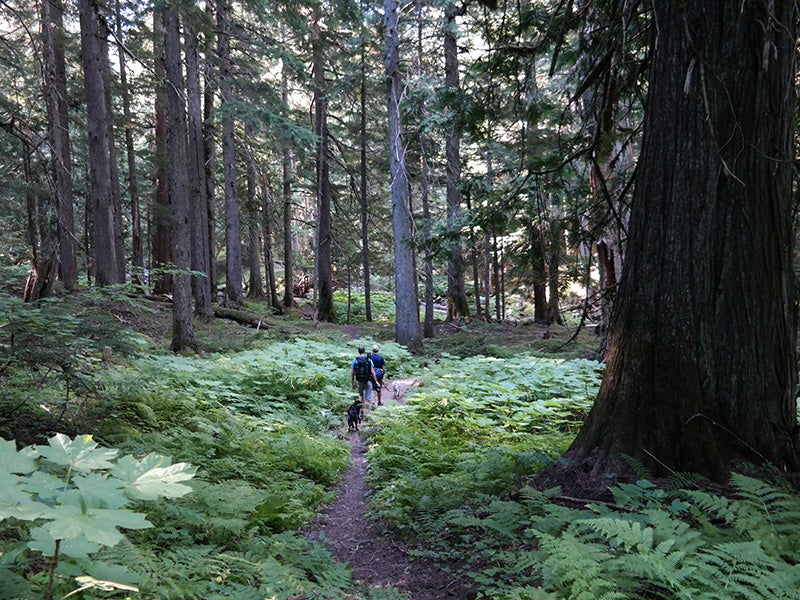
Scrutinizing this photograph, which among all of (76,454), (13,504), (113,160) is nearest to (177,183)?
(113,160)

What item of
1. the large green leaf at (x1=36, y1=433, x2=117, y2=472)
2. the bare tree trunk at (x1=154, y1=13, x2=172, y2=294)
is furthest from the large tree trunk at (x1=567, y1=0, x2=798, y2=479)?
the bare tree trunk at (x1=154, y1=13, x2=172, y2=294)

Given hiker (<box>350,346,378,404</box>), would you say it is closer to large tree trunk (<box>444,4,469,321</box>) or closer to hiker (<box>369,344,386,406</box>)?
hiker (<box>369,344,386,406</box>)

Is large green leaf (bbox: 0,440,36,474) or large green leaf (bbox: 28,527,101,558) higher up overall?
large green leaf (bbox: 0,440,36,474)

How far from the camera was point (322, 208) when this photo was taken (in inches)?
840

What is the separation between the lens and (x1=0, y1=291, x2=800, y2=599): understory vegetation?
188 cm

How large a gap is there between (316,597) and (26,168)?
17434 mm

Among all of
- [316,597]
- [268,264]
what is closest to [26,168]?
[268,264]

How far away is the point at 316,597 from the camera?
2799 mm

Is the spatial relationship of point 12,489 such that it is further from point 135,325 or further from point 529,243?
point 135,325

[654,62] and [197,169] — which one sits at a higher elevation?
[197,169]

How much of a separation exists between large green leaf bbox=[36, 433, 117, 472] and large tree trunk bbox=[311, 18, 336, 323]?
18203mm

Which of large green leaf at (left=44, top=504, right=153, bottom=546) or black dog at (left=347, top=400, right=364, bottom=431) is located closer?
large green leaf at (left=44, top=504, right=153, bottom=546)

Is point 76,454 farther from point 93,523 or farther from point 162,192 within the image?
point 162,192

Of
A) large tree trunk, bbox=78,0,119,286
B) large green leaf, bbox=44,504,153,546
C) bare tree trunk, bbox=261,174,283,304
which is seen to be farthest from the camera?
bare tree trunk, bbox=261,174,283,304
